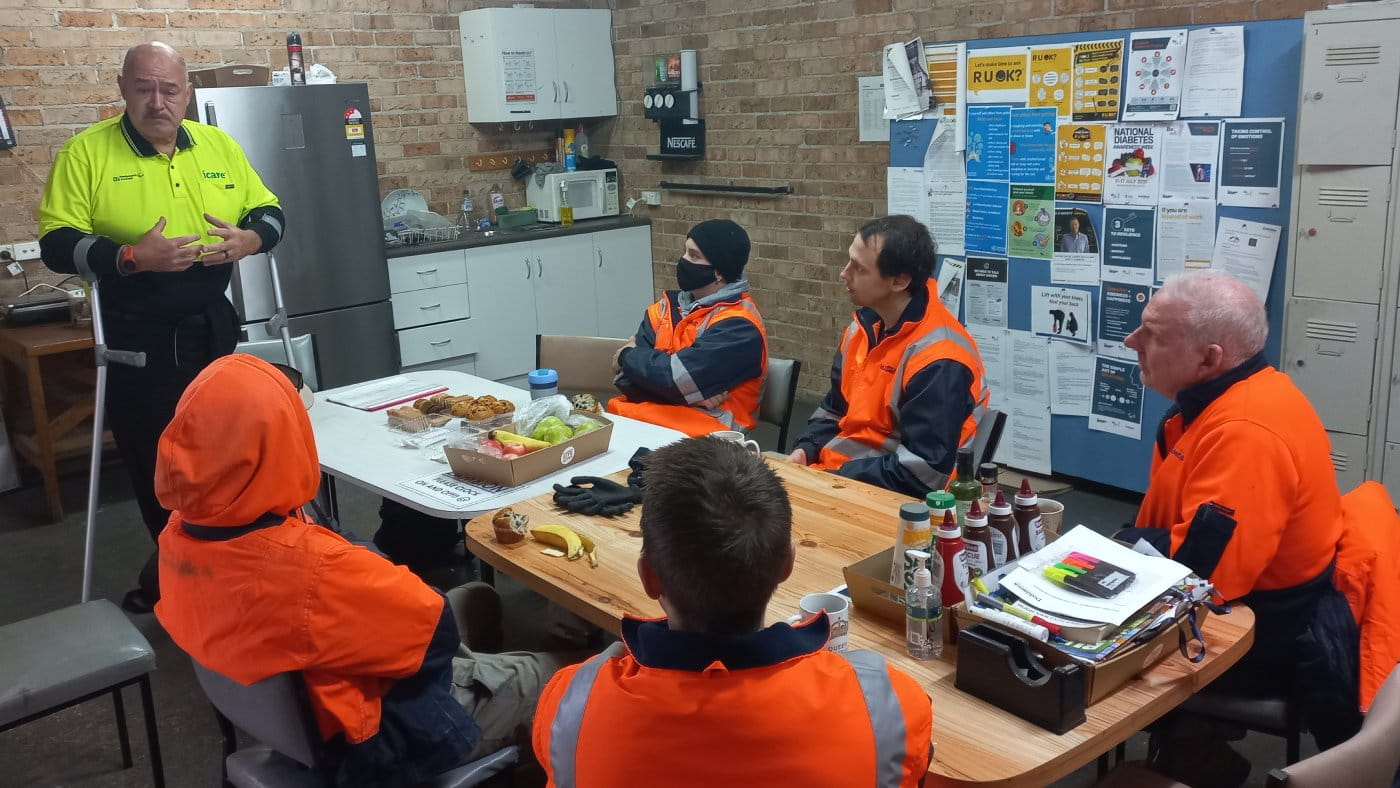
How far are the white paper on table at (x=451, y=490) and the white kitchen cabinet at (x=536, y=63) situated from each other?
3.96 meters

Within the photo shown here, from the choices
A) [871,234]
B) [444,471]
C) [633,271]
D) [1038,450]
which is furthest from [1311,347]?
[633,271]

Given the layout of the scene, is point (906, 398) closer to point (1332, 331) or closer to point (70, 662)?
point (1332, 331)

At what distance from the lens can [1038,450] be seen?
468 cm

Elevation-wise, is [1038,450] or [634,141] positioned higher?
[634,141]

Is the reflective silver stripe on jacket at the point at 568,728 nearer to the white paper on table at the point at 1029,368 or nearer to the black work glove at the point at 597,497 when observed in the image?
the black work glove at the point at 597,497

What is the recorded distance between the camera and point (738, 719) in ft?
4.00

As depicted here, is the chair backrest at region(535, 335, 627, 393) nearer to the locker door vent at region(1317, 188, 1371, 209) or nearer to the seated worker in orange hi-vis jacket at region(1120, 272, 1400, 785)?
the seated worker in orange hi-vis jacket at region(1120, 272, 1400, 785)


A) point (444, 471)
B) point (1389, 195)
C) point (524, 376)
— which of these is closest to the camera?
point (444, 471)

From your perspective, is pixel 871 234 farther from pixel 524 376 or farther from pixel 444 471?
pixel 524 376

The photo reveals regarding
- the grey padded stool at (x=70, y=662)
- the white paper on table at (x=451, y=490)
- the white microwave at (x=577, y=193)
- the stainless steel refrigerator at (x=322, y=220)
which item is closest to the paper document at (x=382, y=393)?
the white paper on table at (x=451, y=490)

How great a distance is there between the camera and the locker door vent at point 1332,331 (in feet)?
11.8

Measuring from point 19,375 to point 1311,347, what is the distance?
5.32m

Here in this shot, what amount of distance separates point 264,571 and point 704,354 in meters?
1.87

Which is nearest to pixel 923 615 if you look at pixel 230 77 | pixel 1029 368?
pixel 1029 368
